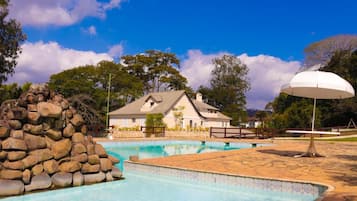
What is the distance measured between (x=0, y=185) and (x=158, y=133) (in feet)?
72.3

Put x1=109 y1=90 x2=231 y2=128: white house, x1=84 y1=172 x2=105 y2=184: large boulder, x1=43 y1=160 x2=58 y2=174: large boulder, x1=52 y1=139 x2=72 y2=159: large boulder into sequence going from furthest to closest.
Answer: x1=109 y1=90 x2=231 y2=128: white house
x1=84 y1=172 x2=105 y2=184: large boulder
x1=52 y1=139 x2=72 y2=159: large boulder
x1=43 y1=160 x2=58 y2=174: large boulder

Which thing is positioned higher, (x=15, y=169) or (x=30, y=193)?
(x=15, y=169)

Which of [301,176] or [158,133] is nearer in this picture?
[301,176]

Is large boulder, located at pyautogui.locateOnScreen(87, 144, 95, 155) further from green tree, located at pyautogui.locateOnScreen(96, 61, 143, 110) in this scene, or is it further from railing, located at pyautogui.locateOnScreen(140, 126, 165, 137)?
green tree, located at pyautogui.locateOnScreen(96, 61, 143, 110)

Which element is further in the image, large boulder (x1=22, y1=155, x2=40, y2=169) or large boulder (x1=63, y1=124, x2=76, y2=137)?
large boulder (x1=63, y1=124, x2=76, y2=137)

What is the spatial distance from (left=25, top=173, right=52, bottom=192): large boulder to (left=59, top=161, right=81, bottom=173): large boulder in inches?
15.9

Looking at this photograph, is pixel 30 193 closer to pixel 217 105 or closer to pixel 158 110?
pixel 158 110

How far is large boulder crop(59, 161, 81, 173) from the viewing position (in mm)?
7893

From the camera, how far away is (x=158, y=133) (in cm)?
2867

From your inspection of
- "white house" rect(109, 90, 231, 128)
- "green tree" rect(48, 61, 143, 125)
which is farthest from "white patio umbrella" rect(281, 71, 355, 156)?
"green tree" rect(48, 61, 143, 125)

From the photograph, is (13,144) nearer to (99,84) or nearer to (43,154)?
(43,154)

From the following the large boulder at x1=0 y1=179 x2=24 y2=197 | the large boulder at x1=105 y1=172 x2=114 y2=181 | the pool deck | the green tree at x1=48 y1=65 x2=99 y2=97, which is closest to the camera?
the pool deck

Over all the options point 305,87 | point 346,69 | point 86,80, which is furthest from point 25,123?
point 346,69

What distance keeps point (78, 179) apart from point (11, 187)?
1.58 m
